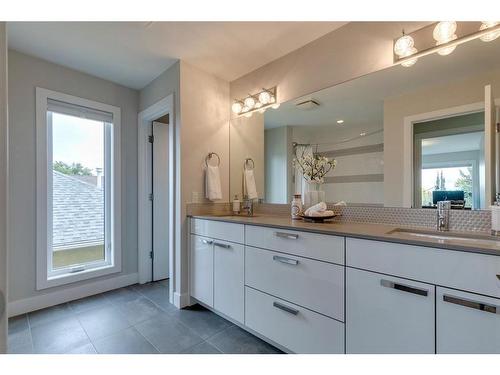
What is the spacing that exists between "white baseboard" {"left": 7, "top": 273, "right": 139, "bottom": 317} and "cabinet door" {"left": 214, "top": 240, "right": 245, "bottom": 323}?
1.39 meters

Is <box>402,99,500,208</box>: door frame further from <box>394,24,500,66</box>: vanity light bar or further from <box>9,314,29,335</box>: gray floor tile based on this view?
<box>9,314,29,335</box>: gray floor tile

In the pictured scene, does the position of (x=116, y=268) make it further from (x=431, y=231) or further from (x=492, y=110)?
Result: (x=492, y=110)

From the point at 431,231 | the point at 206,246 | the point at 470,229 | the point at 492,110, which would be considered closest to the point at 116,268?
the point at 206,246

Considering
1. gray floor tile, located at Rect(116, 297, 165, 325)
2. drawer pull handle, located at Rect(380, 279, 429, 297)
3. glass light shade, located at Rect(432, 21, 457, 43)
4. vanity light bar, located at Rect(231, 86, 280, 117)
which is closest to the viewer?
drawer pull handle, located at Rect(380, 279, 429, 297)

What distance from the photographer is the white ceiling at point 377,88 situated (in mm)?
1339

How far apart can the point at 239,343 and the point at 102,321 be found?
3.93 ft

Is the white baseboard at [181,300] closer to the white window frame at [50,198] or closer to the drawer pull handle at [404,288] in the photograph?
the white window frame at [50,198]

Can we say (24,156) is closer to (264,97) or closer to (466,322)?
(264,97)

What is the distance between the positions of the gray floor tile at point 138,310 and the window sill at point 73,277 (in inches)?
20.3

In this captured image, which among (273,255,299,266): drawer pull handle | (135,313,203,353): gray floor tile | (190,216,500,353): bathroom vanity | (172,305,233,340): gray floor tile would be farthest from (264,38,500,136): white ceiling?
(135,313,203,353): gray floor tile

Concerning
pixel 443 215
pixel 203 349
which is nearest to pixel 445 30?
pixel 443 215

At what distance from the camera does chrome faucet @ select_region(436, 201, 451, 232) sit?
139 centimetres
